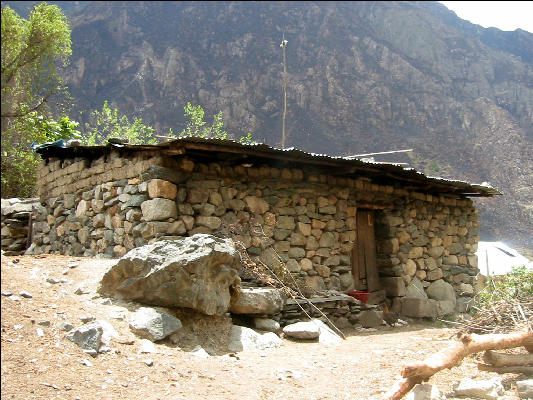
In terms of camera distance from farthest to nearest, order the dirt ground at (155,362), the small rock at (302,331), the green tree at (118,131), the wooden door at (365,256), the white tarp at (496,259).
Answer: the green tree at (118,131) → the white tarp at (496,259) → the wooden door at (365,256) → the small rock at (302,331) → the dirt ground at (155,362)

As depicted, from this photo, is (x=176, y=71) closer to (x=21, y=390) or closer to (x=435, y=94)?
(x=435, y=94)

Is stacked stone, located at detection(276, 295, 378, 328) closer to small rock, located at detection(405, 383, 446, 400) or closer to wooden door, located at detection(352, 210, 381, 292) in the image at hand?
wooden door, located at detection(352, 210, 381, 292)

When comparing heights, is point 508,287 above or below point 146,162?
below

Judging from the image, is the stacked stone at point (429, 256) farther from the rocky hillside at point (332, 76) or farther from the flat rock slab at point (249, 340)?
the rocky hillside at point (332, 76)

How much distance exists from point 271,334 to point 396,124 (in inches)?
1011

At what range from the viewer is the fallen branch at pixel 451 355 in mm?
3053

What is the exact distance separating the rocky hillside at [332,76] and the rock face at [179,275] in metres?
20.7

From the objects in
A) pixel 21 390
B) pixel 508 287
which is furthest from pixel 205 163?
pixel 508 287

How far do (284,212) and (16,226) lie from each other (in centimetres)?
588

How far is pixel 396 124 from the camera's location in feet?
93.6

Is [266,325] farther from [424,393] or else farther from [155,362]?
[424,393]

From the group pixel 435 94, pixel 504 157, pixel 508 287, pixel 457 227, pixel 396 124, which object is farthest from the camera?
pixel 435 94

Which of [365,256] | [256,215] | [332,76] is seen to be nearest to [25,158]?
[256,215]

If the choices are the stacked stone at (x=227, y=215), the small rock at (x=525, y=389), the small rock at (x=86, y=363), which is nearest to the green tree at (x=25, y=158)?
the stacked stone at (x=227, y=215)
